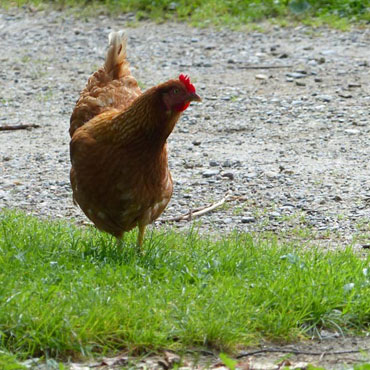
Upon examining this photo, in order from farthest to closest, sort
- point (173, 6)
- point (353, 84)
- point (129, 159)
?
point (173, 6), point (353, 84), point (129, 159)

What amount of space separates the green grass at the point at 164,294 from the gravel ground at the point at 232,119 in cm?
41

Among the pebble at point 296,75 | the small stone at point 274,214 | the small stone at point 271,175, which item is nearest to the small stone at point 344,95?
the pebble at point 296,75

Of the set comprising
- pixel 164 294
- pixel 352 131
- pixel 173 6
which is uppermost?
pixel 164 294

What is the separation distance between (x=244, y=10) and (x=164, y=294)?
998cm

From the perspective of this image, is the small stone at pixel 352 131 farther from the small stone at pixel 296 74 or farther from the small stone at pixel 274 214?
the small stone at pixel 274 214

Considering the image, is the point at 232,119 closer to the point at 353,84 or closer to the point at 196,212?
the point at 353,84

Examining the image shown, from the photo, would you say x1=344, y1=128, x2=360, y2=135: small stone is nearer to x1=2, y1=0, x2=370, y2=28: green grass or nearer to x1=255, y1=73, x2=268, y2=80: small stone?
x1=255, y1=73, x2=268, y2=80: small stone

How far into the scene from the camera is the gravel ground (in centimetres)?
760

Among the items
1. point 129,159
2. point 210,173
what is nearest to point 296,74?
point 210,173

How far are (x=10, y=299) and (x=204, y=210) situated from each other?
3.07m

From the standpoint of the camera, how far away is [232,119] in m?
10.0

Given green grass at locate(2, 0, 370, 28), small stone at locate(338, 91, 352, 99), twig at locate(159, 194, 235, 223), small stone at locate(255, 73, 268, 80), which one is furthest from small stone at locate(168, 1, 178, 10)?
twig at locate(159, 194, 235, 223)

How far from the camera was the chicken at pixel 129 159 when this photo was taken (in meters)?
5.71

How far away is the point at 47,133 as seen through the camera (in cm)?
974
